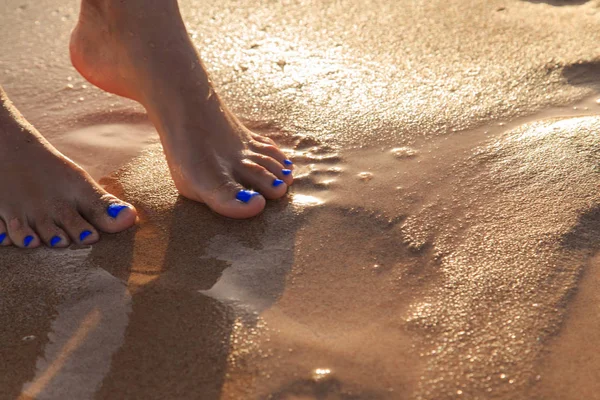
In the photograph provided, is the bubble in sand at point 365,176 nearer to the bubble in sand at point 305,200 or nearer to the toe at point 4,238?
the bubble in sand at point 305,200

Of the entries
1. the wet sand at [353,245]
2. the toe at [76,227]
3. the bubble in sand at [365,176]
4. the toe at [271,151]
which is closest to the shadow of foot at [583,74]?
the wet sand at [353,245]

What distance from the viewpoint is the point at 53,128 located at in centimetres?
225

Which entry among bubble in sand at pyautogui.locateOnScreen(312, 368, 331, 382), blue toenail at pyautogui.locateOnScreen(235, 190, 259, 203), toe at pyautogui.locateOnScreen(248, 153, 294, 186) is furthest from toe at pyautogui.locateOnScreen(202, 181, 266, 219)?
bubble in sand at pyautogui.locateOnScreen(312, 368, 331, 382)

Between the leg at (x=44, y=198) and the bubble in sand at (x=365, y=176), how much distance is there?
1.98 feet

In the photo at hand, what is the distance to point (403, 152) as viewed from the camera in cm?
197

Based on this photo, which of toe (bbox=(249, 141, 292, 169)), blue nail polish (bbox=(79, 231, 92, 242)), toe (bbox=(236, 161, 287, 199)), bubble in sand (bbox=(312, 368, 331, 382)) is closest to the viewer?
bubble in sand (bbox=(312, 368, 331, 382))

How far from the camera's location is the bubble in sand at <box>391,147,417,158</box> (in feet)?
6.40

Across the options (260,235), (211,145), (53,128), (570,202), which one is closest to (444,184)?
(570,202)

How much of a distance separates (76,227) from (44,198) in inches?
6.1

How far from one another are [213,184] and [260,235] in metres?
0.22

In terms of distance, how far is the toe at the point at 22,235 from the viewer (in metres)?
1.71

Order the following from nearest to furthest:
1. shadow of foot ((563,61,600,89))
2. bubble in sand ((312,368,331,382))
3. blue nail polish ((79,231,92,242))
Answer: bubble in sand ((312,368,331,382))
blue nail polish ((79,231,92,242))
shadow of foot ((563,61,600,89))

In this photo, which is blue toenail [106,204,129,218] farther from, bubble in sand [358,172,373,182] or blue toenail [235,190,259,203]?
bubble in sand [358,172,373,182]

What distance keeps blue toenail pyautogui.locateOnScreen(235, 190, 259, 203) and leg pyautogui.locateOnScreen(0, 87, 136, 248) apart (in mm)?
270
